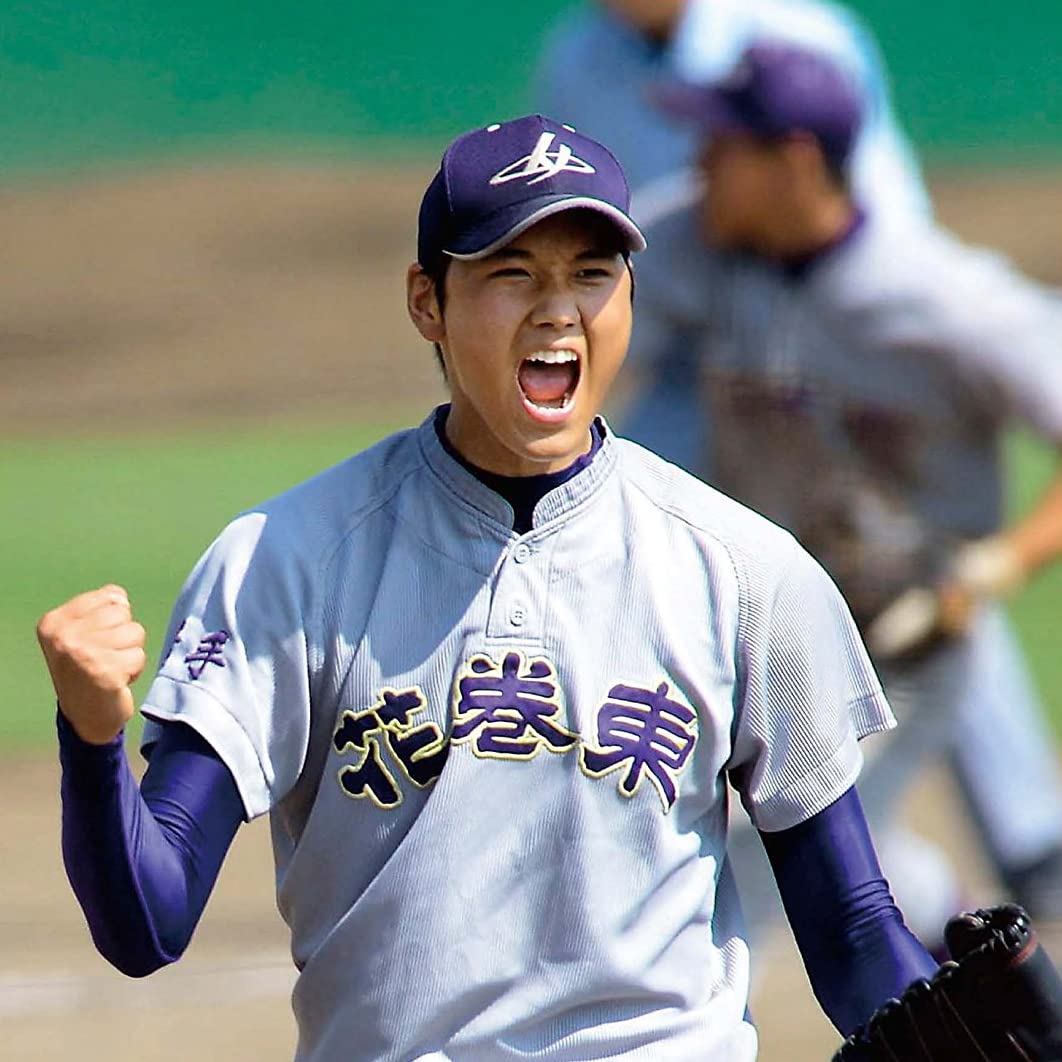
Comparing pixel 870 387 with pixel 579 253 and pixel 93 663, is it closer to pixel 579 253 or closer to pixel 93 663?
pixel 579 253

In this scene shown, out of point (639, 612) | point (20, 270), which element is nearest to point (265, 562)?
point (639, 612)

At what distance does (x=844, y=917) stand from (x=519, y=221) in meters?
0.76

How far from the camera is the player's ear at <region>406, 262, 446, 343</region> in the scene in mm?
2639

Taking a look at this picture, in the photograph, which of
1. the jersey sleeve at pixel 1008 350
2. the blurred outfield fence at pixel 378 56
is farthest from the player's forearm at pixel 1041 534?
the blurred outfield fence at pixel 378 56

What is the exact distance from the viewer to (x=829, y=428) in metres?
5.13

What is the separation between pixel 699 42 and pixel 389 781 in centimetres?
527

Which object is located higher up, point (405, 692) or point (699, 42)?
Answer: point (699, 42)

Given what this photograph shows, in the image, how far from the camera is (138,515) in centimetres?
1106

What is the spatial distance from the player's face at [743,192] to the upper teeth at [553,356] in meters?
2.68

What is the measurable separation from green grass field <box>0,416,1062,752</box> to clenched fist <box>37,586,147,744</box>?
18.1 feet

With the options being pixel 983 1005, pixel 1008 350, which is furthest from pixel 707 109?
pixel 983 1005

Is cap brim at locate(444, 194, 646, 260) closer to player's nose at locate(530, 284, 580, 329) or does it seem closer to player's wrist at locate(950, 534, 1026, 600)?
player's nose at locate(530, 284, 580, 329)

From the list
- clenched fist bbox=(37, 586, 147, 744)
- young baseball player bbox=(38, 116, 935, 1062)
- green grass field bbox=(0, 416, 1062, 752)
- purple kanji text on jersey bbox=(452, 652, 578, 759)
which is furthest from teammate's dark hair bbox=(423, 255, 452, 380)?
green grass field bbox=(0, 416, 1062, 752)

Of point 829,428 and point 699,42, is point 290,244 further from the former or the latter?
point 829,428
